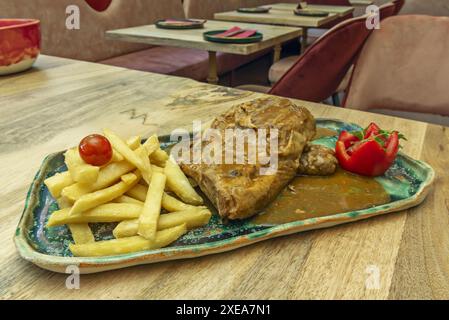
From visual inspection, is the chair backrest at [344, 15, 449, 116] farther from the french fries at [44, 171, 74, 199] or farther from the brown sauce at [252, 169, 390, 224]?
the french fries at [44, 171, 74, 199]

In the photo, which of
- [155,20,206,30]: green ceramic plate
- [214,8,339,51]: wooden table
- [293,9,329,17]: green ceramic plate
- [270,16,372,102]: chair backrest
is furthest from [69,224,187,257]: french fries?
[293,9,329,17]: green ceramic plate

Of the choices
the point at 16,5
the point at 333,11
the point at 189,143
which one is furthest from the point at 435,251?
the point at 333,11

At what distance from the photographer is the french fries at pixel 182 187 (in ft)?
3.05

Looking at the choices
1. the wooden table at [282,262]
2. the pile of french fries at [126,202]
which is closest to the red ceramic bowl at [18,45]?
the wooden table at [282,262]

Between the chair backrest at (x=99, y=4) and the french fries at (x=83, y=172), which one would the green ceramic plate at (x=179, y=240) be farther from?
the chair backrest at (x=99, y=4)

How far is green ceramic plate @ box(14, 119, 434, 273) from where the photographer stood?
2.44 feet

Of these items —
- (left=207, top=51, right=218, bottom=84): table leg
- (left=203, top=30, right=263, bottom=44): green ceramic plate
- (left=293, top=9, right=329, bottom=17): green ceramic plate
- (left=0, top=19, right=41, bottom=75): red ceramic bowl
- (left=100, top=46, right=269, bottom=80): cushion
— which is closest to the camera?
(left=0, top=19, right=41, bottom=75): red ceramic bowl

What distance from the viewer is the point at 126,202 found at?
2.93ft

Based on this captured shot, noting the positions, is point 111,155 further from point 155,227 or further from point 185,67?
point 185,67

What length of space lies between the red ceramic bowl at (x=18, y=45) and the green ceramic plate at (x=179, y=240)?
0.97 m

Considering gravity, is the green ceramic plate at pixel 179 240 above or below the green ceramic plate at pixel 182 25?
below

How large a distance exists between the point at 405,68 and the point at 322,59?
0.55 m

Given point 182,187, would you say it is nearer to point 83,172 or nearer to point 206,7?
point 83,172

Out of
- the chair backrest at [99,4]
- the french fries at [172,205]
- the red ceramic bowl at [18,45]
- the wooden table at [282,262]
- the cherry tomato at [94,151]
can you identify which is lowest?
the wooden table at [282,262]
